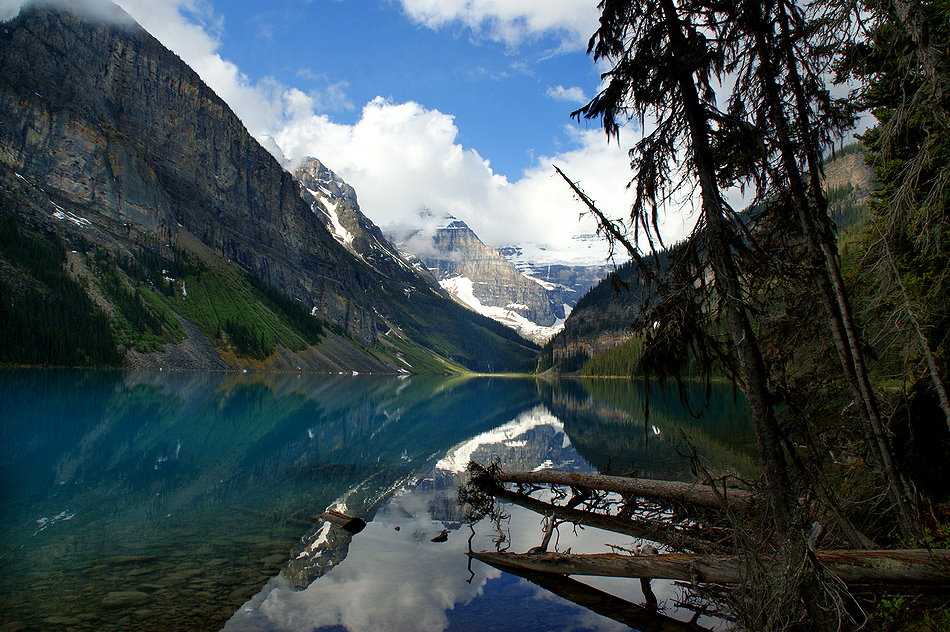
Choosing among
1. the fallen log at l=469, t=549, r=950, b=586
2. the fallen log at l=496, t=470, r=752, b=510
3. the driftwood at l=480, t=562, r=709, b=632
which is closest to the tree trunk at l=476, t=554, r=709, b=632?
the driftwood at l=480, t=562, r=709, b=632

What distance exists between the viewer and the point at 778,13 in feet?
27.4

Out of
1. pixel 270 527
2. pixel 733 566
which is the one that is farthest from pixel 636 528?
pixel 270 527

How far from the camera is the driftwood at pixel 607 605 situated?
9.70 m

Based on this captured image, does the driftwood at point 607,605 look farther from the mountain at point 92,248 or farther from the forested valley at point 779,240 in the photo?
the mountain at point 92,248

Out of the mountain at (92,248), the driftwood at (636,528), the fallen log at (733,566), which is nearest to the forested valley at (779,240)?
the fallen log at (733,566)

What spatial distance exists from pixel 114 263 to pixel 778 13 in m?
177

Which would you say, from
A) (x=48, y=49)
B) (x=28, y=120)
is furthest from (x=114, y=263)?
(x=48, y=49)

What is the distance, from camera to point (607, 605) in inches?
420

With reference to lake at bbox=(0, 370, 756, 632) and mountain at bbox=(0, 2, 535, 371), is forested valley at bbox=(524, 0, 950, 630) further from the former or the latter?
mountain at bbox=(0, 2, 535, 371)

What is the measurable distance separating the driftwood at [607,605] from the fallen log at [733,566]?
0.27m

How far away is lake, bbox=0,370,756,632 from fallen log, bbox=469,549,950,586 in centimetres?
81

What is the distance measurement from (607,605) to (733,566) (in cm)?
375

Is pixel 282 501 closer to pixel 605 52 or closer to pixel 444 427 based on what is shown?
pixel 605 52

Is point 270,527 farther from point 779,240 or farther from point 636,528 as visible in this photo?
point 779,240
